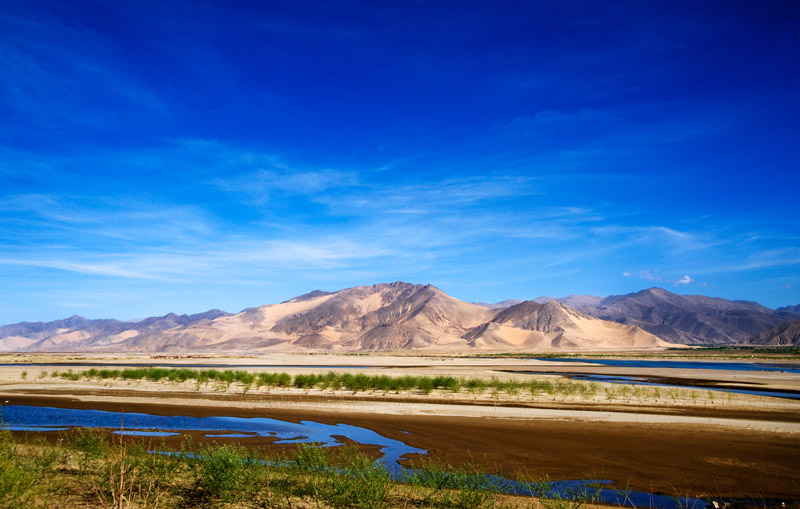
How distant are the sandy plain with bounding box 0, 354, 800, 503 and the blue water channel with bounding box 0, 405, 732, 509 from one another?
604 mm

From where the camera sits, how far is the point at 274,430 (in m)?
18.4

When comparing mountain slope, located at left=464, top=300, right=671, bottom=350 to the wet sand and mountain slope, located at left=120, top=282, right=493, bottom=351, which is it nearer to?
mountain slope, located at left=120, top=282, right=493, bottom=351

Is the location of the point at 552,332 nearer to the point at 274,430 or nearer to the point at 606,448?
the point at 606,448

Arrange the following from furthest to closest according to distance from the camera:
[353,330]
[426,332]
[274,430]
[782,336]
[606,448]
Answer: [782,336]
[353,330]
[426,332]
[274,430]
[606,448]

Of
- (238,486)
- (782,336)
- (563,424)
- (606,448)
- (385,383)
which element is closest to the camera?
(238,486)

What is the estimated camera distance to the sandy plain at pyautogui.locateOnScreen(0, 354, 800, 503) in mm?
12906

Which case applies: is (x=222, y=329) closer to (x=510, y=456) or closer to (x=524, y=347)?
(x=524, y=347)

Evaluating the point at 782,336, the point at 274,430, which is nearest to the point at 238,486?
the point at 274,430

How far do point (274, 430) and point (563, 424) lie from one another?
11005 mm

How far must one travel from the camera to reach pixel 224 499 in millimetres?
8812

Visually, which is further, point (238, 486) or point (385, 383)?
point (385, 383)

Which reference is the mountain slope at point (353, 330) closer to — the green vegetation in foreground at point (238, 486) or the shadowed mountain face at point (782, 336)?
the shadowed mountain face at point (782, 336)

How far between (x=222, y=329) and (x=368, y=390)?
169 m

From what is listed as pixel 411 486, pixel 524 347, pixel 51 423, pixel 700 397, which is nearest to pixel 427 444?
pixel 411 486
